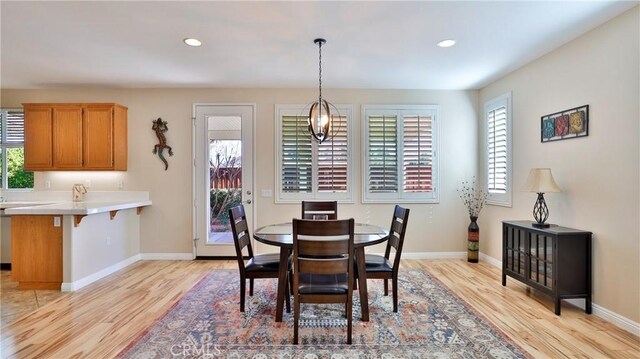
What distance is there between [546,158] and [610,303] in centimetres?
153

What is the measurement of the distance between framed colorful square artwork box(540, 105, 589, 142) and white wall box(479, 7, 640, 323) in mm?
51

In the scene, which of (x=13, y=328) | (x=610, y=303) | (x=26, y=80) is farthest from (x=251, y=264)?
(x=26, y=80)

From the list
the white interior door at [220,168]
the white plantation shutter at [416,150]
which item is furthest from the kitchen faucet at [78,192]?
the white plantation shutter at [416,150]

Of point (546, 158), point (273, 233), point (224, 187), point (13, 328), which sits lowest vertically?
point (13, 328)

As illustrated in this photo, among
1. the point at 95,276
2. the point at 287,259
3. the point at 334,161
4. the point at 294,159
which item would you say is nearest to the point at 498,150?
the point at 334,161

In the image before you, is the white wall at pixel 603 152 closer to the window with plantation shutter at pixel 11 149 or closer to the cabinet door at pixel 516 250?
the cabinet door at pixel 516 250

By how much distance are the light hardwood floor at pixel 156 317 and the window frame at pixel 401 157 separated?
1.25 meters

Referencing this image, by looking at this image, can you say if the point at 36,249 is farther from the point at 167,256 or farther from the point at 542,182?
the point at 542,182

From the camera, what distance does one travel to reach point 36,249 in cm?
365

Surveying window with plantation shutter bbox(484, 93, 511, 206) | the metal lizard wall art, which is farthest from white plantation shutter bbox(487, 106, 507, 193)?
the metal lizard wall art

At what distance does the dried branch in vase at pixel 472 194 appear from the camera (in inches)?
195

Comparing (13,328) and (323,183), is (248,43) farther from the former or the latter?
(13,328)

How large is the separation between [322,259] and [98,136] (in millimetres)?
4034

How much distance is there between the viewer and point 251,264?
3.03 meters
